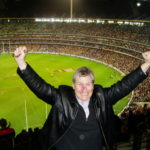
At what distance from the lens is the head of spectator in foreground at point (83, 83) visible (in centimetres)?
364

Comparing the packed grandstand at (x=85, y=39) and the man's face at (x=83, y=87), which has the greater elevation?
the packed grandstand at (x=85, y=39)

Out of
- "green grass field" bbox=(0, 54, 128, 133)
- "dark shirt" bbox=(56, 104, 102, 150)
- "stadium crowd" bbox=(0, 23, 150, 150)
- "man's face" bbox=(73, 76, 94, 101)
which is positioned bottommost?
"green grass field" bbox=(0, 54, 128, 133)

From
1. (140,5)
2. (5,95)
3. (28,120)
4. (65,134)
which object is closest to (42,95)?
(65,134)

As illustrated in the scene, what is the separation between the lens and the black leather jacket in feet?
11.6

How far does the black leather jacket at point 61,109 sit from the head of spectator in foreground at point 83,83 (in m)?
0.12

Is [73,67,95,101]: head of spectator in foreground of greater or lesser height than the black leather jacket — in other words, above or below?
above

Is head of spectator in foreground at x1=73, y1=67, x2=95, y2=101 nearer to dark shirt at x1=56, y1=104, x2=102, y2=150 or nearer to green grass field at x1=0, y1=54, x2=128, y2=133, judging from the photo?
dark shirt at x1=56, y1=104, x2=102, y2=150

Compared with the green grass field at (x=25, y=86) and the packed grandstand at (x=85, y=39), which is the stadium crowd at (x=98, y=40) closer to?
the packed grandstand at (x=85, y=39)

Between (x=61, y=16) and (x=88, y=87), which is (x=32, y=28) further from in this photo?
(x=88, y=87)

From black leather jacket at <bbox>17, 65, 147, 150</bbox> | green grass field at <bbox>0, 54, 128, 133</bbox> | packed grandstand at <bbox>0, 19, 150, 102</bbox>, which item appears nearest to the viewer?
black leather jacket at <bbox>17, 65, 147, 150</bbox>

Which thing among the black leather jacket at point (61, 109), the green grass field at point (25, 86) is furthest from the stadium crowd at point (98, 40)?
the black leather jacket at point (61, 109)

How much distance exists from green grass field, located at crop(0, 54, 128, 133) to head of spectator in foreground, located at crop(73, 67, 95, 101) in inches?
798

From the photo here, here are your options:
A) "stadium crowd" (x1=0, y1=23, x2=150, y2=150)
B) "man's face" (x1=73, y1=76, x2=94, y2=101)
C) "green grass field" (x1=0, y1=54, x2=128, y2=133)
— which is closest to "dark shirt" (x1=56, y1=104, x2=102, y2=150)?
"man's face" (x1=73, y1=76, x2=94, y2=101)

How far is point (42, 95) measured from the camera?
3738 millimetres
